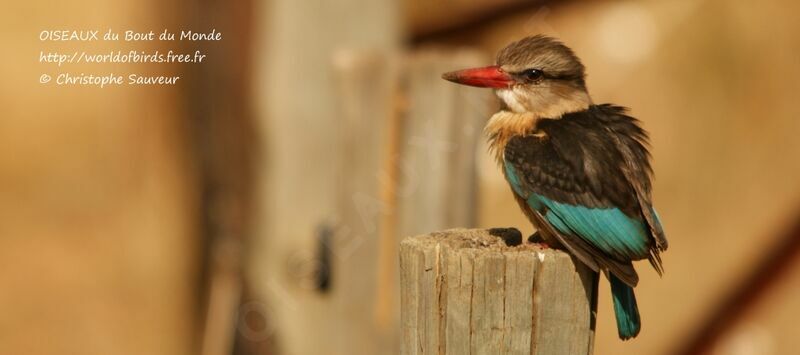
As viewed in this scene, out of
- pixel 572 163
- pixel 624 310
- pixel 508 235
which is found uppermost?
pixel 572 163

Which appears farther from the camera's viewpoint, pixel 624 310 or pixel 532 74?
pixel 532 74

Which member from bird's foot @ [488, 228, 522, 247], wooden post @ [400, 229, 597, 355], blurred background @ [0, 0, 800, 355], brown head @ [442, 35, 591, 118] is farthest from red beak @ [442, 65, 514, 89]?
wooden post @ [400, 229, 597, 355]

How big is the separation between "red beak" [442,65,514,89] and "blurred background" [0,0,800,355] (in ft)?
1.04

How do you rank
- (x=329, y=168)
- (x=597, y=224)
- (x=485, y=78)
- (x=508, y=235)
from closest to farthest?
1. (x=508, y=235)
2. (x=597, y=224)
3. (x=485, y=78)
4. (x=329, y=168)

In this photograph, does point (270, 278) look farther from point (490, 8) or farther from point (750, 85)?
point (750, 85)

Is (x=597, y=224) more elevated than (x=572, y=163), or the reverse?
(x=572, y=163)

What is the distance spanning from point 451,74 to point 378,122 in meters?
0.69

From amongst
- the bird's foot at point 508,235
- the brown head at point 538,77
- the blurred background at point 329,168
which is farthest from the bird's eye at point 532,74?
the bird's foot at point 508,235

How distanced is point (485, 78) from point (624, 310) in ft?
3.33

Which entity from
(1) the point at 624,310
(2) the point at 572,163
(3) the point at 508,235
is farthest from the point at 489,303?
(2) the point at 572,163

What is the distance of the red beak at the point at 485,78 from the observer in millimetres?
4230

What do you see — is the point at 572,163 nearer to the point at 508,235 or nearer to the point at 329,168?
the point at 508,235

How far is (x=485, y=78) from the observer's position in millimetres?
4359

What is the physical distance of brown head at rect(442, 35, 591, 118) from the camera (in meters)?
4.43
